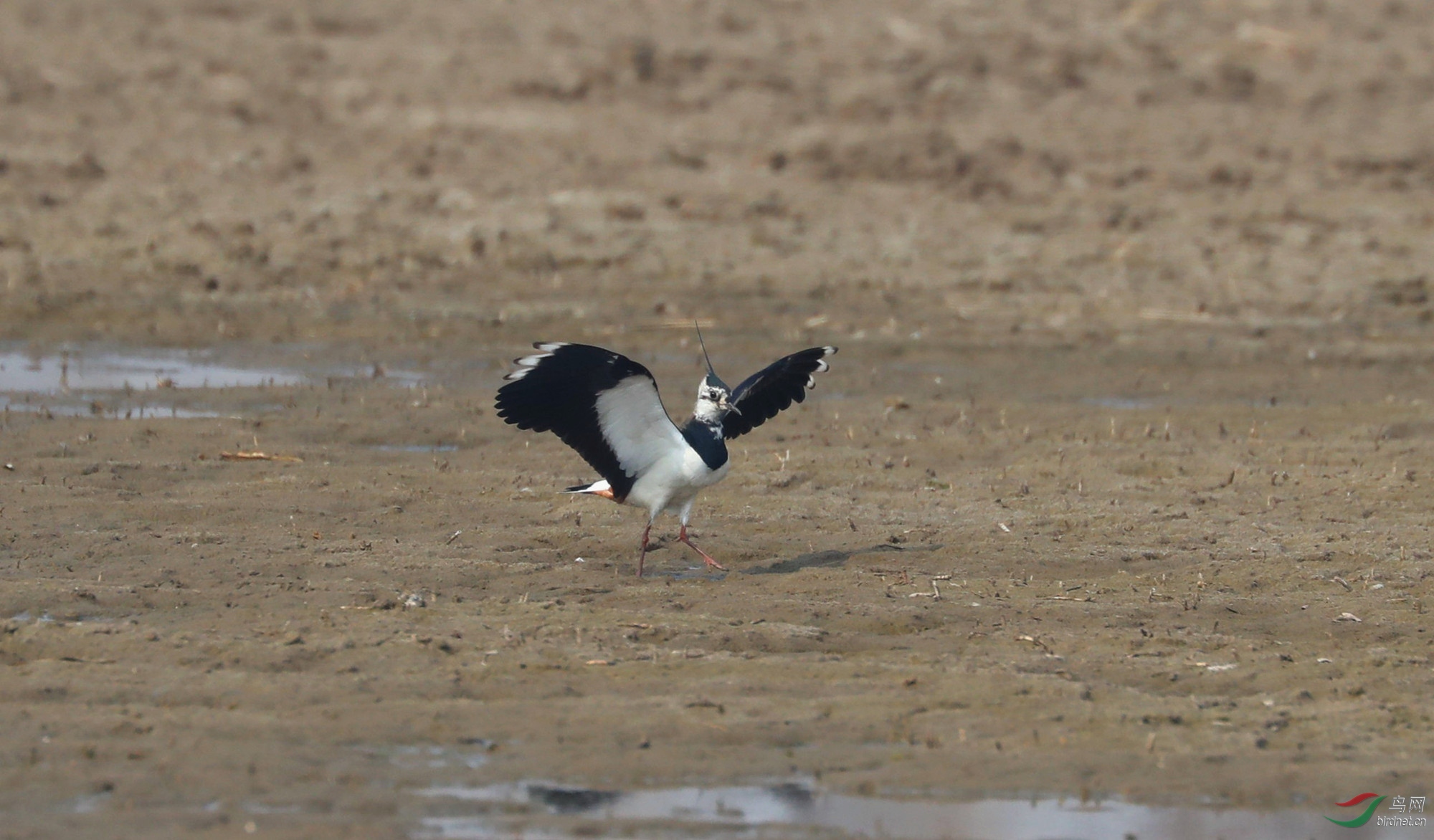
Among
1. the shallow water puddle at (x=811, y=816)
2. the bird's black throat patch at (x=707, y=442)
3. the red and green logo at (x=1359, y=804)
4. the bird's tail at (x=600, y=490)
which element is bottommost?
the shallow water puddle at (x=811, y=816)

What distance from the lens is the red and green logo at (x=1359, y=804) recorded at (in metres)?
5.41

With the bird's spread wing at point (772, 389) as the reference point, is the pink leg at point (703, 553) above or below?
below

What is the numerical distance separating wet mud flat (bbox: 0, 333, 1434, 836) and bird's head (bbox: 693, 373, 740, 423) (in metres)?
0.66

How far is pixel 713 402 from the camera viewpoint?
7906mm

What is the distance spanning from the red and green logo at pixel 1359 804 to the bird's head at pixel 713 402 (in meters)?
3.13

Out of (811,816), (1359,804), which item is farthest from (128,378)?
(1359,804)

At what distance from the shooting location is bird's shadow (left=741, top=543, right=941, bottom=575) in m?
7.94

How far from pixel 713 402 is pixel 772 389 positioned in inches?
20.9

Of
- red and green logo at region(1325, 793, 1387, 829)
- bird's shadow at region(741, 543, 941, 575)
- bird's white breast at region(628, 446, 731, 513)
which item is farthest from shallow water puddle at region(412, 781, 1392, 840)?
bird's shadow at region(741, 543, 941, 575)

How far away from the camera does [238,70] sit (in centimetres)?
2006

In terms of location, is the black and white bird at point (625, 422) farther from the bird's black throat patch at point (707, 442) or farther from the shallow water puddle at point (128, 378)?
the shallow water puddle at point (128, 378)

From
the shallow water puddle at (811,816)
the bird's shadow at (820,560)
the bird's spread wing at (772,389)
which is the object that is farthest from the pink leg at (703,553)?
the shallow water puddle at (811,816)

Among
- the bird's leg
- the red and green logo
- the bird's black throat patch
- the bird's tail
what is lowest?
the red and green logo

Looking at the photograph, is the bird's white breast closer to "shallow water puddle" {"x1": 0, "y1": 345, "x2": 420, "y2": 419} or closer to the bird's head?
the bird's head
